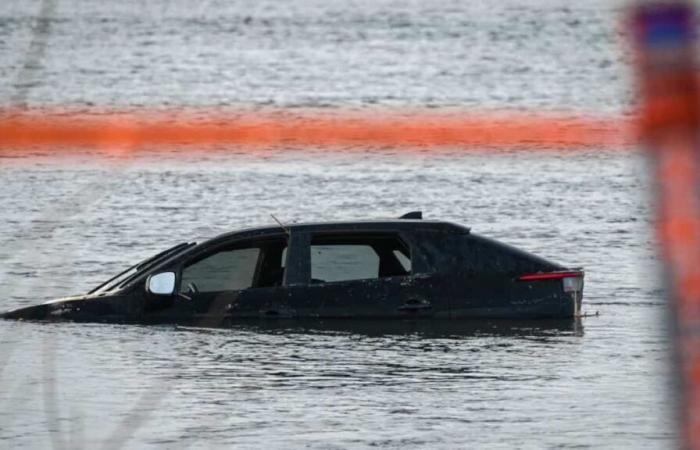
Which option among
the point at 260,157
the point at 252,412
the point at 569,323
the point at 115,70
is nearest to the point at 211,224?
the point at 260,157

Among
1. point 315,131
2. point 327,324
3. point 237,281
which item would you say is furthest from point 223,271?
point 315,131

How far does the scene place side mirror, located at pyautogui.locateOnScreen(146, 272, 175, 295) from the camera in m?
14.3

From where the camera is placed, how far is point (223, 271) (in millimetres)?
14656

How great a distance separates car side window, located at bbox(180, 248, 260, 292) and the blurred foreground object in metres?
12.0

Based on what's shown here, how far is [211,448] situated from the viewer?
30.9 ft

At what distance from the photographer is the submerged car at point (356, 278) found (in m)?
14.4

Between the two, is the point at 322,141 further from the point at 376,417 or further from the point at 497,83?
the point at 497,83

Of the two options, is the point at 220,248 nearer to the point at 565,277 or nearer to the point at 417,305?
the point at 417,305

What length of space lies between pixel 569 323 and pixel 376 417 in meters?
4.57

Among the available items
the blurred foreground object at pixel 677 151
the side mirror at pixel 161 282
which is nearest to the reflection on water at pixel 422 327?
the side mirror at pixel 161 282

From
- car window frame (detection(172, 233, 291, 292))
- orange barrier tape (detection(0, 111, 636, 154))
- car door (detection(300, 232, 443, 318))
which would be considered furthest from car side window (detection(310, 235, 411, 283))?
orange barrier tape (detection(0, 111, 636, 154))

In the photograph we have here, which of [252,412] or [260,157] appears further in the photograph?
[260,157]

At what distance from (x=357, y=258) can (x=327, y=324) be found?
563 mm

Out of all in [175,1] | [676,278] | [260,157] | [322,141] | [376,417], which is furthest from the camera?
[175,1]
